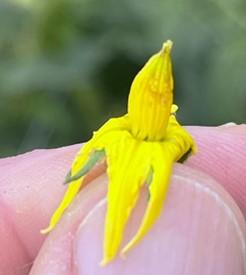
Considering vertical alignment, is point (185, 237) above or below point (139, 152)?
below

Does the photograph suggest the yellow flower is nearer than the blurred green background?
Yes

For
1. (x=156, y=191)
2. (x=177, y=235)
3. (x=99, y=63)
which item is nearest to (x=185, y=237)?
(x=177, y=235)

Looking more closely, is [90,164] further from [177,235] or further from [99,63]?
[99,63]

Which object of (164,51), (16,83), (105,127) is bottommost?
(16,83)

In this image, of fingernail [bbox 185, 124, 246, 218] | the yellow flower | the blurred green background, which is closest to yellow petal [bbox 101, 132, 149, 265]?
the yellow flower

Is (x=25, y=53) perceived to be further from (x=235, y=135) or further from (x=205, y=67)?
(x=235, y=135)

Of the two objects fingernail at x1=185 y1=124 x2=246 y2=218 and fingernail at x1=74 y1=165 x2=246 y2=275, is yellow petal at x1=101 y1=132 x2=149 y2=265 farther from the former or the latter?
fingernail at x1=185 y1=124 x2=246 y2=218

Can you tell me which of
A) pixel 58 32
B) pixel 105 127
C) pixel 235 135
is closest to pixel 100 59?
pixel 58 32
